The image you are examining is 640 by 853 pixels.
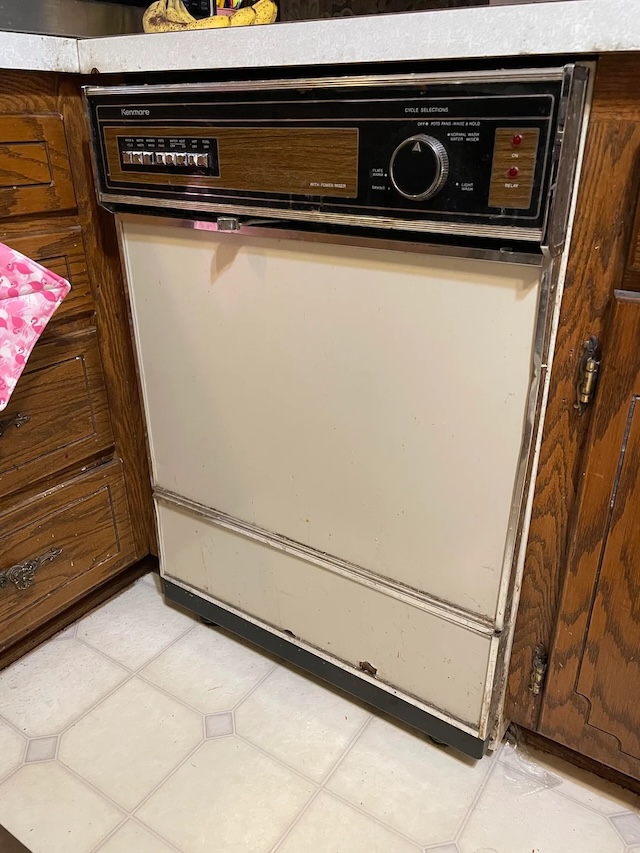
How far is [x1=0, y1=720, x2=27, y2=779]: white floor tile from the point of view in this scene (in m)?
1.04

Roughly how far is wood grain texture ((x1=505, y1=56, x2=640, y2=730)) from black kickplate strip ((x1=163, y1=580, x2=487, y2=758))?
0.14 metres

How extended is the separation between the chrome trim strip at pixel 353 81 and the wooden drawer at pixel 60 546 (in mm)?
650

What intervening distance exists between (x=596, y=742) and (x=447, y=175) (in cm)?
77

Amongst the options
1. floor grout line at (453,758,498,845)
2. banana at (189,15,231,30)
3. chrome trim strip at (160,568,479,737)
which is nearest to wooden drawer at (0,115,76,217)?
banana at (189,15,231,30)

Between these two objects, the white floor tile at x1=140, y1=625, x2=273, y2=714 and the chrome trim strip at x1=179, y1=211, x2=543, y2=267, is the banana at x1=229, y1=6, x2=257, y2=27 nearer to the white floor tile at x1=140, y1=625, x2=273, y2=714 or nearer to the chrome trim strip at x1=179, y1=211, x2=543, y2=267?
the chrome trim strip at x1=179, y1=211, x2=543, y2=267

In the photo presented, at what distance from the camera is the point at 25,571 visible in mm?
1125

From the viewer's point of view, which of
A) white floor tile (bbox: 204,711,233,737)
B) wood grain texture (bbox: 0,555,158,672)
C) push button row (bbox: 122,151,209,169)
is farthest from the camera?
wood grain texture (bbox: 0,555,158,672)

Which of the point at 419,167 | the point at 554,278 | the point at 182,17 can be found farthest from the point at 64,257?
the point at 554,278

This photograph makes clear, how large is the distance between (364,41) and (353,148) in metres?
0.11

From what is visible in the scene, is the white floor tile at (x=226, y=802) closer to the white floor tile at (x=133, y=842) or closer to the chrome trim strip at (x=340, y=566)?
the white floor tile at (x=133, y=842)

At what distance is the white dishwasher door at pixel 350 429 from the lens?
2.54ft

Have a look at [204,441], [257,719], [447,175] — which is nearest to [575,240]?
[447,175]

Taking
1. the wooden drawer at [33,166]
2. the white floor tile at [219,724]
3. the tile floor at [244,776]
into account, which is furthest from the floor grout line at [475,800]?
the wooden drawer at [33,166]

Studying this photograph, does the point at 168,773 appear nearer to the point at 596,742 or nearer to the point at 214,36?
the point at 596,742
